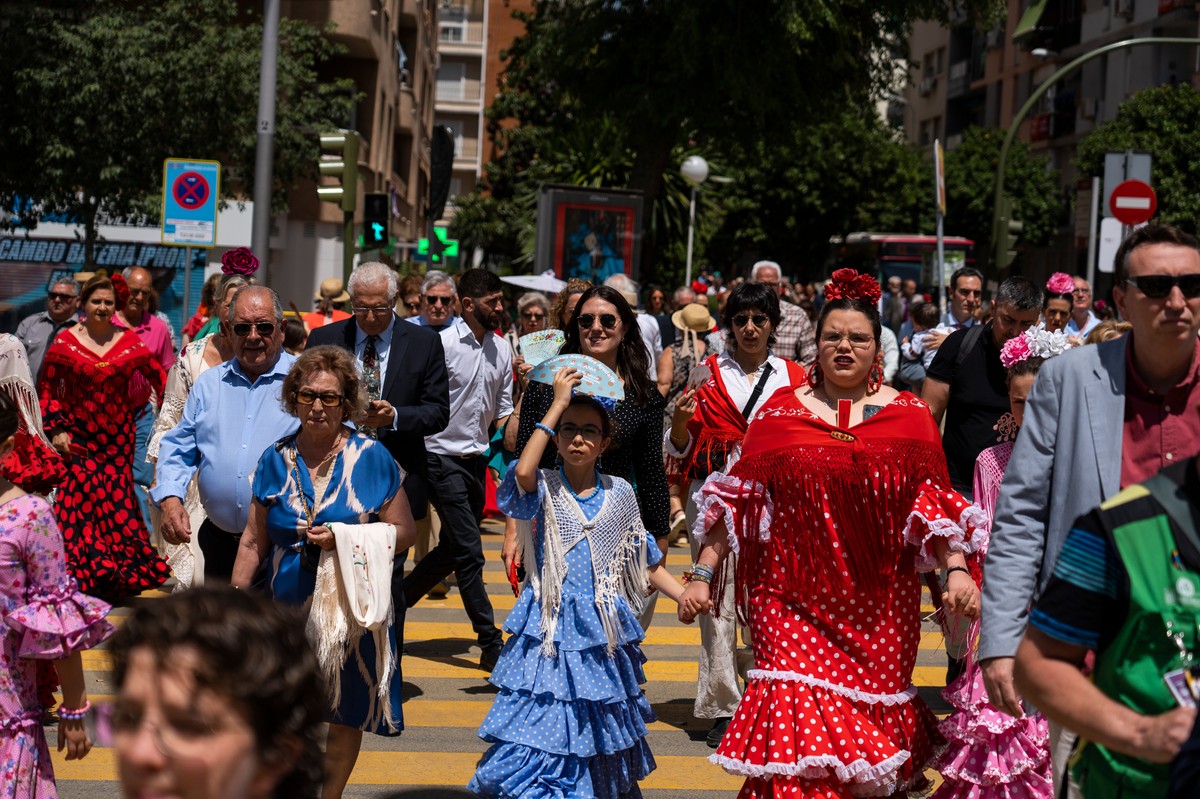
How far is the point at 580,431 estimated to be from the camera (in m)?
6.22

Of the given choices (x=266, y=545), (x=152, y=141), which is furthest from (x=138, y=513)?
(x=152, y=141)

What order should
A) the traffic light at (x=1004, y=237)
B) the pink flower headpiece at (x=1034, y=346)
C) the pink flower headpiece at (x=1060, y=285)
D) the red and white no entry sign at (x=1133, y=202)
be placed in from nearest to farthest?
the pink flower headpiece at (x=1034, y=346), the pink flower headpiece at (x=1060, y=285), the red and white no entry sign at (x=1133, y=202), the traffic light at (x=1004, y=237)

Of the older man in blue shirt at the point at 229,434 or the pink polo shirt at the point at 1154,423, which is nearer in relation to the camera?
the pink polo shirt at the point at 1154,423

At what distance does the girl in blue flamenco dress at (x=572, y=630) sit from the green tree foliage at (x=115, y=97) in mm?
18965

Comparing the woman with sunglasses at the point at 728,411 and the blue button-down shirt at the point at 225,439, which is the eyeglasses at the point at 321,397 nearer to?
the blue button-down shirt at the point at 225,439

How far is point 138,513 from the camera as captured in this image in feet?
34.7

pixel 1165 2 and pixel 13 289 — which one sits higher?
pixel 1165 2

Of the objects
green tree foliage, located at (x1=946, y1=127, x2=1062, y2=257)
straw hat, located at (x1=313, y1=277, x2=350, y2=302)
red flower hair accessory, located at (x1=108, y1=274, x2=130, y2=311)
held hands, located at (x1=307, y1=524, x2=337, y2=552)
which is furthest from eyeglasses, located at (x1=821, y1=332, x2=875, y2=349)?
green tree foliage, located at (x1=946, y1=127, x2=1062, y2=257)

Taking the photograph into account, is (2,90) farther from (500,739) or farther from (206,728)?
(206,728)

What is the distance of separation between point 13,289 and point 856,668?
24262 millimetres

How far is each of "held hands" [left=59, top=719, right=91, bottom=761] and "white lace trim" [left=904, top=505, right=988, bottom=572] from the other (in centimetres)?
263

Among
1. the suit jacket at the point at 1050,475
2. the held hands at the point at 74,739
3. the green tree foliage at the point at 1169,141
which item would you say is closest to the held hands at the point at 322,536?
the held hands at the point at 74,739

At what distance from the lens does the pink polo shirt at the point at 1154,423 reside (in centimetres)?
389

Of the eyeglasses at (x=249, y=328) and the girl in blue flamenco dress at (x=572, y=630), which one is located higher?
the eyeglasses at (x=249, y=328)
